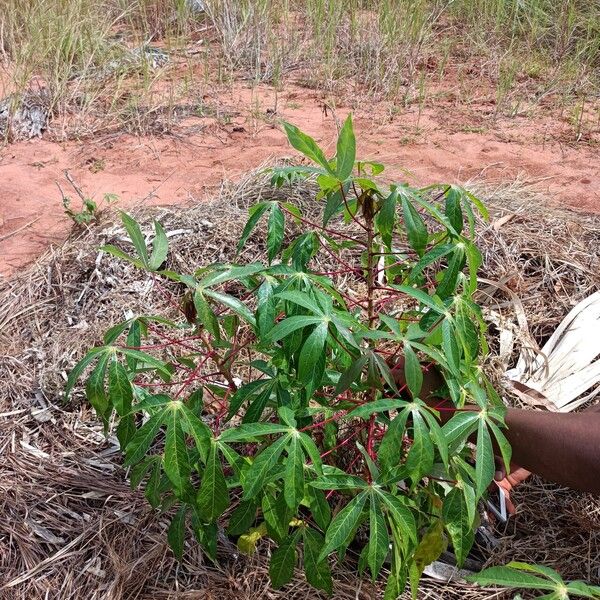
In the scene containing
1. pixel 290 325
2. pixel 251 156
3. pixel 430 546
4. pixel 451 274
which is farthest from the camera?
pixel 251 156

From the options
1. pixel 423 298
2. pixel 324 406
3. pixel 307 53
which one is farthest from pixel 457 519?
pixel 307 53

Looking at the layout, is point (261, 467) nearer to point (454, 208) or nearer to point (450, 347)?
point (450, 347)

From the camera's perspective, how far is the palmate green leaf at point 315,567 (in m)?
1.39

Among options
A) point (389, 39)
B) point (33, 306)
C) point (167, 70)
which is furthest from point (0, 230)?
point (389, 39)

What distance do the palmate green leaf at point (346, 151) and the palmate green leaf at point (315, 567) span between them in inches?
27.7

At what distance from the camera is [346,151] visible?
116 centimetres

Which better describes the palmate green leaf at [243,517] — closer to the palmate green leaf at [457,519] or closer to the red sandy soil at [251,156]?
the palmate green leaf at [457,519]

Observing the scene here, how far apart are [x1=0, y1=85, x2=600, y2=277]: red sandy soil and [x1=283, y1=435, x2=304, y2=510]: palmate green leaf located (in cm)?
211

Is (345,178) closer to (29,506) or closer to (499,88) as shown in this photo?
(29,506)

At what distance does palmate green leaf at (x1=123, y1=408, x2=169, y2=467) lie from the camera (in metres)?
1.25

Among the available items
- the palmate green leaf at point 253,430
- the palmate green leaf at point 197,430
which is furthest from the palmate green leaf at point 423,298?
the palmate green leaf at point 197,430

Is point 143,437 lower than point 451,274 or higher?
lower

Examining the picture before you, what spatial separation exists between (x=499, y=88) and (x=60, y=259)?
3.13m

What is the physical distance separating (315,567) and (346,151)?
2.57 ft
